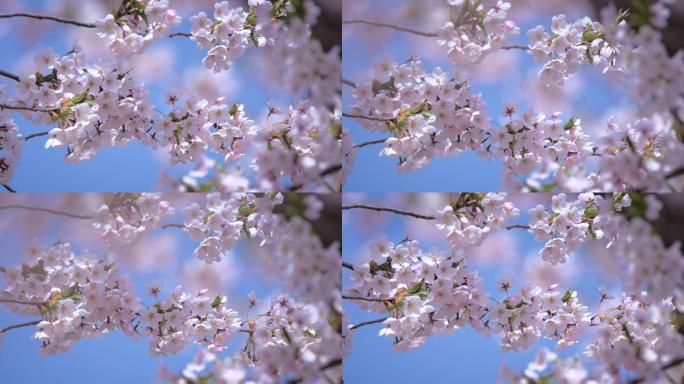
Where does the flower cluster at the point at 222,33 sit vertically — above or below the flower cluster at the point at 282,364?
above

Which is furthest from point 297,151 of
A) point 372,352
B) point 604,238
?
point 604,238

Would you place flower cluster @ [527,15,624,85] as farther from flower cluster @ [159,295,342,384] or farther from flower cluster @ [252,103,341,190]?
flower cluster @ [159,295,342,384]

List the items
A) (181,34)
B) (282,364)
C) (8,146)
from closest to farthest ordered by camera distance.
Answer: (282,364) < (8,146) < (181,34)

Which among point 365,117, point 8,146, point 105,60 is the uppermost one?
point 105,60

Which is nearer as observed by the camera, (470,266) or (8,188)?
(8,188)

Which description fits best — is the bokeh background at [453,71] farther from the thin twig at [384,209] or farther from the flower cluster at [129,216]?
the flower cluster at [129,216]

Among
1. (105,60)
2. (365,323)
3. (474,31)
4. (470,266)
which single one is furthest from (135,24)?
(470,266)

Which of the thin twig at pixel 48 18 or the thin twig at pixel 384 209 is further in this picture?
the thin twig at pixel 384 209

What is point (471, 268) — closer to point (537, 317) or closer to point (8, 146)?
point (537, 317)

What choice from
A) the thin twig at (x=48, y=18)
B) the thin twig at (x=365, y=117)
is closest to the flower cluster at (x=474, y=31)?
the thin twig at (x=365, y=117)
